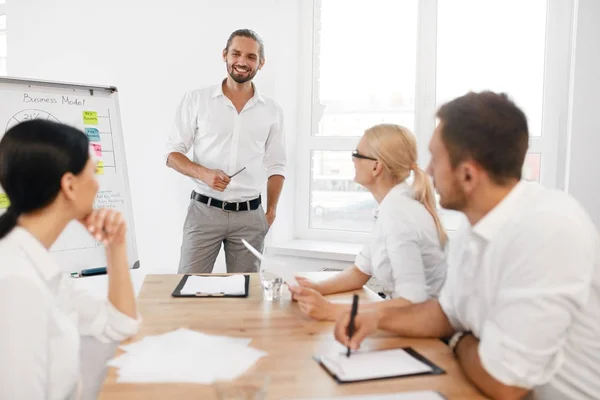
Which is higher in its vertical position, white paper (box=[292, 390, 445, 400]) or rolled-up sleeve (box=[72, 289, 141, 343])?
rolled-up sleeve (box=[72, 289, 141, 343])

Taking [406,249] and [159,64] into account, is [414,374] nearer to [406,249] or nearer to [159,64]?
[406,249]

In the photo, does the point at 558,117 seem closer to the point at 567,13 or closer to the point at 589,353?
the point at 567,13

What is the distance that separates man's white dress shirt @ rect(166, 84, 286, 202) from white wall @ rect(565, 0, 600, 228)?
168 centimetres

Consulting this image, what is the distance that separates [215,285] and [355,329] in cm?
79

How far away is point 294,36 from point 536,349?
9.53 feet

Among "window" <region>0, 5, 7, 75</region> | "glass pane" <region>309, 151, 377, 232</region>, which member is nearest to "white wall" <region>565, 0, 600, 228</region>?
"glass pane" <region>309, 151, 377, 232</region>

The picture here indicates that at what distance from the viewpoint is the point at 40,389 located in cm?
106

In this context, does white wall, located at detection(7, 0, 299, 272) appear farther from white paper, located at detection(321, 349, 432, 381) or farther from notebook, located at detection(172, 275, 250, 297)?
white paper, located at detection(321, 349, 432, 381)

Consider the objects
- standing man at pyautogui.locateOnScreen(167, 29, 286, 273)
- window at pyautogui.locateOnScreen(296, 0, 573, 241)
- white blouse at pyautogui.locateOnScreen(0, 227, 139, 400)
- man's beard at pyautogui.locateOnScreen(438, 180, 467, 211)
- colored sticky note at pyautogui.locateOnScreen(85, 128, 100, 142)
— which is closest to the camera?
white blouse at pyautogui.locateOnScreen(0, 227, 139, 400)

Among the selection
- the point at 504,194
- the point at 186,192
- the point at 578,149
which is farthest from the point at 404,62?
the point at 504,194

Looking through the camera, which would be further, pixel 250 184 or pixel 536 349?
pixel 250 184

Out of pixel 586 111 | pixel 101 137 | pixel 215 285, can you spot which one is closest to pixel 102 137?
pixel 101 137

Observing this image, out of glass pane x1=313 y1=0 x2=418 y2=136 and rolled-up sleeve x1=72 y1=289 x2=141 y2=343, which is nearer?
rolled-up sleeve x1=72 y1=289 x2=141 y2=343

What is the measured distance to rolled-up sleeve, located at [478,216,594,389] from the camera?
1.03 meters
